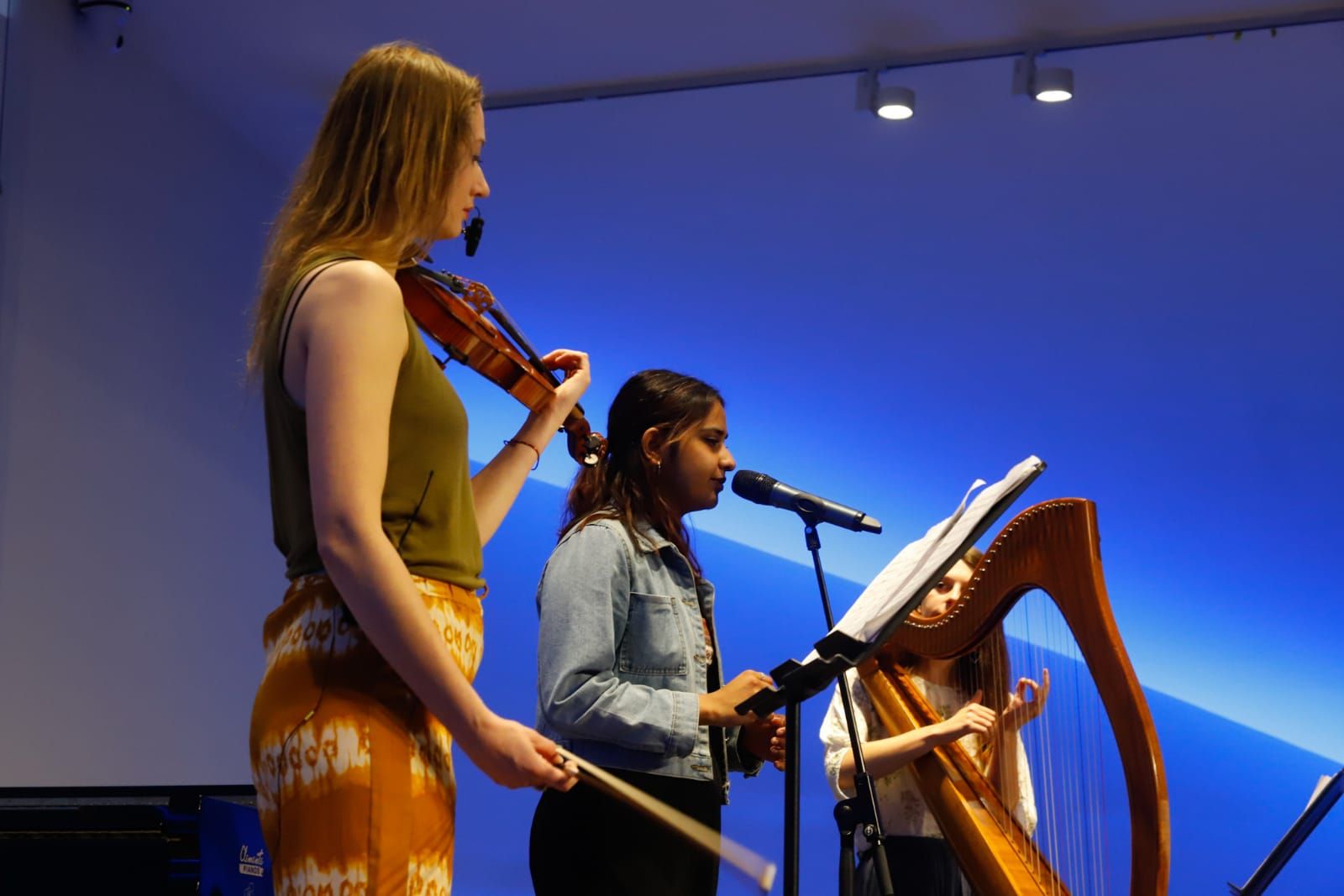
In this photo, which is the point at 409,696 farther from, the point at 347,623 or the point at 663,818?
the point at 663,818

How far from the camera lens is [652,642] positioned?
207 cm

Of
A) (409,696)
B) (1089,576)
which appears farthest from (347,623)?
(1089,576)

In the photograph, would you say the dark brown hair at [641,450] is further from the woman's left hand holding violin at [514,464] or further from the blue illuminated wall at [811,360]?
the blue illuminated wall at [811,360]

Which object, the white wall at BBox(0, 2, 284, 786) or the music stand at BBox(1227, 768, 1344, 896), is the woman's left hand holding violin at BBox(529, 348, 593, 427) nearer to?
the music stand at BBox(1227, 768, 1344, 896)

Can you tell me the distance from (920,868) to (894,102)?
2.44m

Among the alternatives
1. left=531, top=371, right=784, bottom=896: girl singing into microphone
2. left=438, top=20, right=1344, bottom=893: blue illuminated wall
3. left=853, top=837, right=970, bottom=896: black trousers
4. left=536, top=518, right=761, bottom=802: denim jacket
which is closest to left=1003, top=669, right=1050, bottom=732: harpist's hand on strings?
left=853, top=837, right=970, bottom=896: black trousers

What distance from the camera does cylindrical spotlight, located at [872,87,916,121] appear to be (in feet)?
13.9

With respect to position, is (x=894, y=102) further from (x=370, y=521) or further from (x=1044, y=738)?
(x=370, y=521)

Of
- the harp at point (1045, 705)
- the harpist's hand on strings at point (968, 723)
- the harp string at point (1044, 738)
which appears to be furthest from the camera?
the harpist's hand on strings at point (968, 723)

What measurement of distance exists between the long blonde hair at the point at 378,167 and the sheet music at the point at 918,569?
0.71 m

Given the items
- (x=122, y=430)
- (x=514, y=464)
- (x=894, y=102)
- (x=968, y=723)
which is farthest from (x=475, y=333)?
(x=122, y=430)

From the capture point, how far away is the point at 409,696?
3.96 ft

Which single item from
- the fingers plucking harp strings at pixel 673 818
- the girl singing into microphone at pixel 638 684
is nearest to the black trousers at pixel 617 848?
the girl singing into microphone at pixel 638 684

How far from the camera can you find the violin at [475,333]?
169 centimetres
